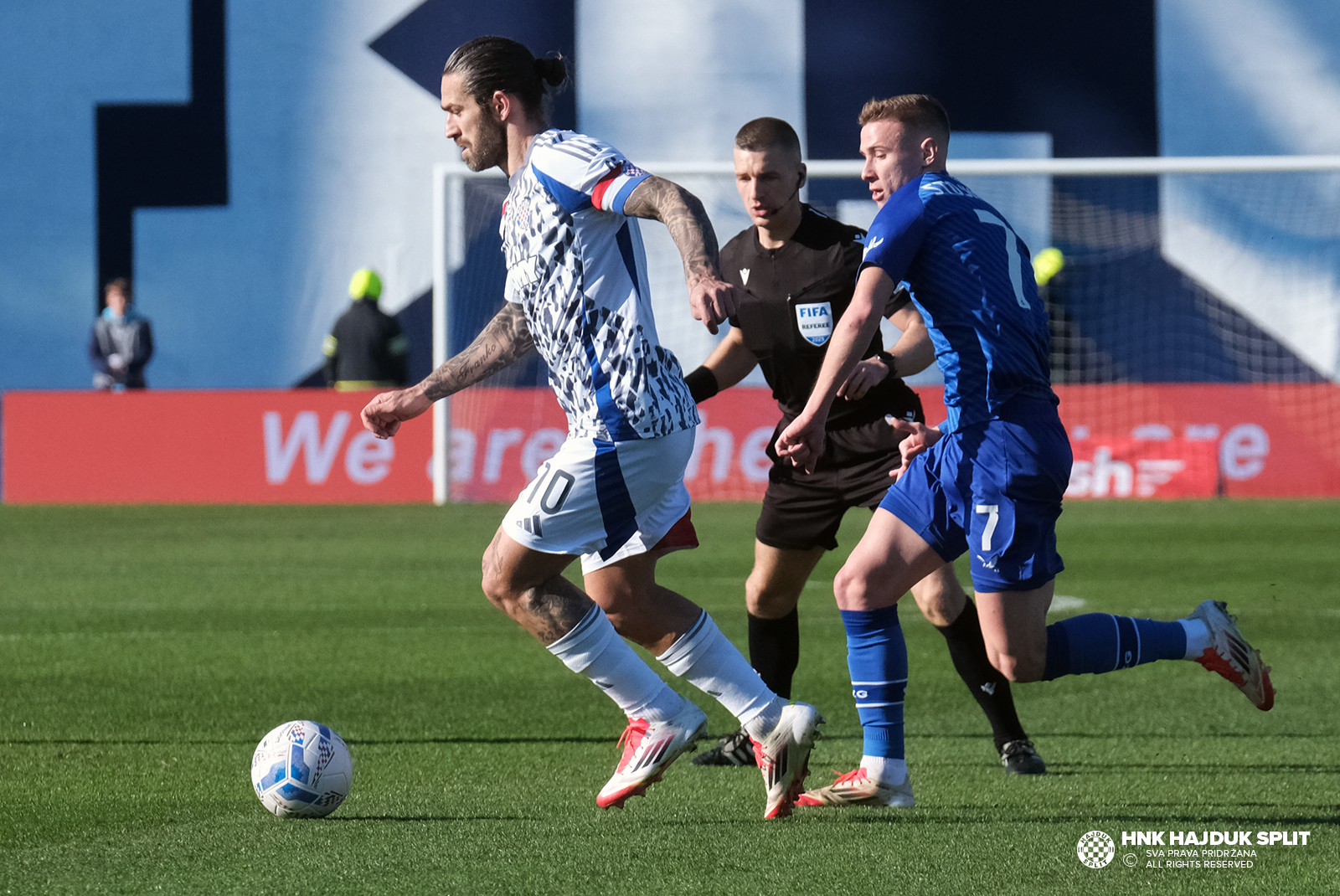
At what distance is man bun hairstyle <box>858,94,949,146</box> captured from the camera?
15.5 ft

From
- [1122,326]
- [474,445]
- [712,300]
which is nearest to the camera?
[712,300]

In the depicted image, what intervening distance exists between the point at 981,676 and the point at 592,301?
1957 millimetres

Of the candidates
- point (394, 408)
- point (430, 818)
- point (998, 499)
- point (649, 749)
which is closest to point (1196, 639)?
point (998, 499)

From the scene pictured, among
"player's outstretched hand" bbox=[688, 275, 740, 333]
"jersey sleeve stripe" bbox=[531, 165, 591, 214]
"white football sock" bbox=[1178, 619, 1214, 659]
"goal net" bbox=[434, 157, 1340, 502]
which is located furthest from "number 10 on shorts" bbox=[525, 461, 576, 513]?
"goal net" bbox=[434, 157, 1340, 502]

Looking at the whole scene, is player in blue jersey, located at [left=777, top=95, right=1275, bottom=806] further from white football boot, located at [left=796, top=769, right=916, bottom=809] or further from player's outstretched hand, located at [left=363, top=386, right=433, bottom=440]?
player's outstretched hand, located at [left=363, top=386, right=433, bottom=440]

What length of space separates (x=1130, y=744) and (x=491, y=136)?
3023mm

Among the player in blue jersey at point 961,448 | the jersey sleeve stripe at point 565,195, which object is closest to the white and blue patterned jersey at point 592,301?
the jersey sleeve stripe at point 565,195

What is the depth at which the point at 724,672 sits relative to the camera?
4.63 m

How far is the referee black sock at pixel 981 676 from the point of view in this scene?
5469mm

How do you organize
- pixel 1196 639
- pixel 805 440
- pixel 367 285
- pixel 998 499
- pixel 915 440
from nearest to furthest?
pixel 805 440 < pixel 998 499 < pixel 915 440 < pixel 1196 639 < pixel 367 285

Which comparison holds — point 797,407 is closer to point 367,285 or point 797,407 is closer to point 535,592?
point 535,592

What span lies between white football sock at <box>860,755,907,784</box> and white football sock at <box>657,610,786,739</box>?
0.33 m

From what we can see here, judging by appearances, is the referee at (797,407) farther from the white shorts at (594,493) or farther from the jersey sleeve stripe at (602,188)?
the jersey sleeve stripe at (602,188)

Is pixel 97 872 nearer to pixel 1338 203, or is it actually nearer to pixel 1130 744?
pixel 1130 744
